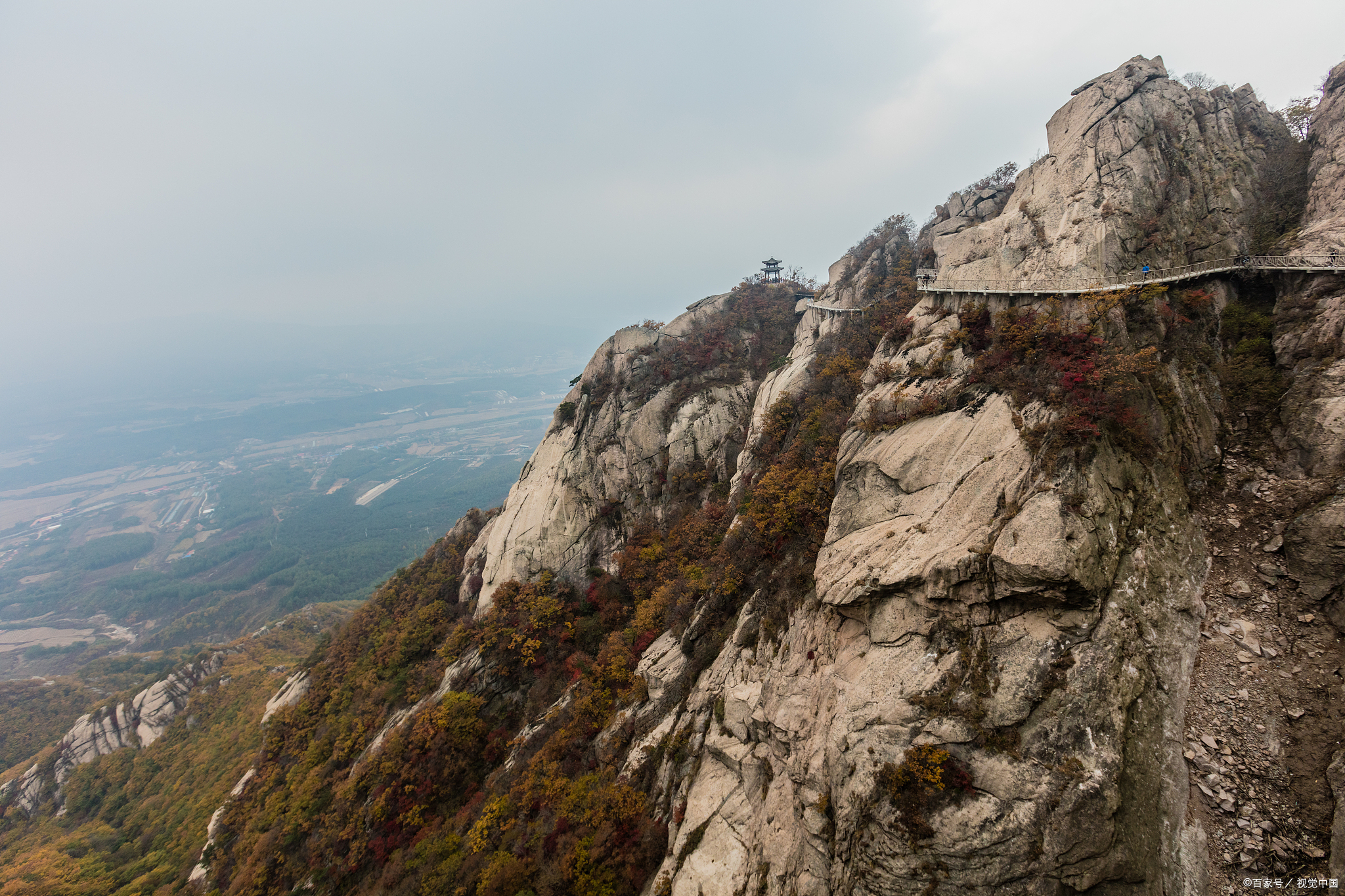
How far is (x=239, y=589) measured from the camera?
138 m

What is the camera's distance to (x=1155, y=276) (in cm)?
1820

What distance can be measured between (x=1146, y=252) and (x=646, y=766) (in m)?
31.5

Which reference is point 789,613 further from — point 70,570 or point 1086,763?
point 70,570

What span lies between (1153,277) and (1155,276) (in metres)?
0.18

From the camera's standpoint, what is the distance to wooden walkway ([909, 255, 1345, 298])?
1573 centimetres

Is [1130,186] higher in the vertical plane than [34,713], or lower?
higher

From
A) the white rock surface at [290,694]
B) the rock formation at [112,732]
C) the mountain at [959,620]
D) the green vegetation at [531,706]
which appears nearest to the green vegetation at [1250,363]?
the mountain at [959,620]

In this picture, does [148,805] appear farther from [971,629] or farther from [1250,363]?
[1250,363]

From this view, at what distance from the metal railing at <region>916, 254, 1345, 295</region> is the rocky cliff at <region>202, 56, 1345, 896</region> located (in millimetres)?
677

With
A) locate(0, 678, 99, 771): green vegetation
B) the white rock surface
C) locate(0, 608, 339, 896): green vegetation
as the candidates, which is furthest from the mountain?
locate(0, 678, 99, 771): green vegetation

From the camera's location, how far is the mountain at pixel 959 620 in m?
10.0

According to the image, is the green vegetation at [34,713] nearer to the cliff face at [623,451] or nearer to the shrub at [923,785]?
the cliff face at [623,451]

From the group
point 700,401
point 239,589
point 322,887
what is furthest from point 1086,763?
point 239,589

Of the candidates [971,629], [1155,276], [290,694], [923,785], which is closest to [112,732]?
[290,694]
